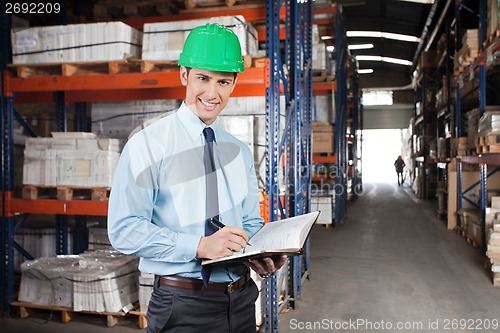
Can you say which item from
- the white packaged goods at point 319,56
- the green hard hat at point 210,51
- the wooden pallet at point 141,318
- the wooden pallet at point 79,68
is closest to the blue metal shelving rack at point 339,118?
the white packaged goods at point 319,56

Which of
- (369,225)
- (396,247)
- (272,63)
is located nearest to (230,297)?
(272,63)

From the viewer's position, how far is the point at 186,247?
5.96 feet

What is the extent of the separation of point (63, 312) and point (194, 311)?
3885 millimetres

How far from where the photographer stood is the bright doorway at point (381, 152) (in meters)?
33.0

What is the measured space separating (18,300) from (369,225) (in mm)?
9142

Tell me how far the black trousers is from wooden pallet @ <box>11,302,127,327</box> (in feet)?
10.9

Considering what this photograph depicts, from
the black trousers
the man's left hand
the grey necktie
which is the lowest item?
the black trousers

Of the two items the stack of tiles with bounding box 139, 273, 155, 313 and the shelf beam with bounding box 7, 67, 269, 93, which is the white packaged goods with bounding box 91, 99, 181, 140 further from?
the stack of tiles with bounding box 139, 273, 155, 313

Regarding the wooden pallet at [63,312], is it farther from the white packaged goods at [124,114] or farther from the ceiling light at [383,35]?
the ceiling light at [383,35]

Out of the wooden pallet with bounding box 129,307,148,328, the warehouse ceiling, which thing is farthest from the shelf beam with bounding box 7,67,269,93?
the warehouse ceiling

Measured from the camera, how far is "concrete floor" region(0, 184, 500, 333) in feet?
16.8

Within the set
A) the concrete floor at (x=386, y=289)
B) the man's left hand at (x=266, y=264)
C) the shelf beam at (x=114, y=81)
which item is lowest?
the concrete floor at (x=386, y=289)

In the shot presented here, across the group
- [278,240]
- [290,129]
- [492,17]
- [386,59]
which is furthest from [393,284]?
[386,59]

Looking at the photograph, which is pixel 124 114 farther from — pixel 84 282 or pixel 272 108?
pixel 272 108
